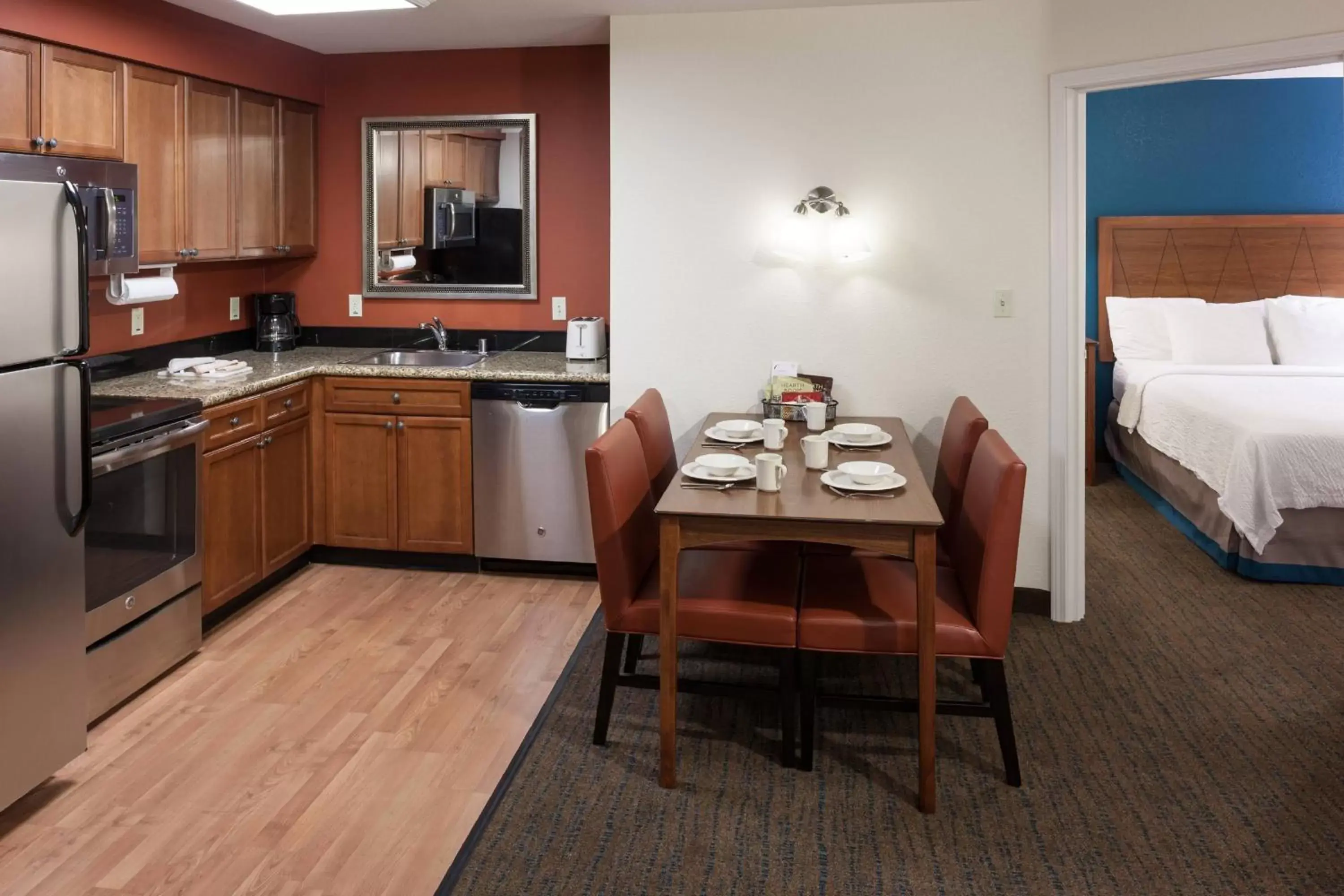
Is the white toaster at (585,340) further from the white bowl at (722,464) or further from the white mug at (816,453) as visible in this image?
the white mug at (816,453)

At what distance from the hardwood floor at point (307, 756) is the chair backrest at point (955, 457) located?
4.57 feet

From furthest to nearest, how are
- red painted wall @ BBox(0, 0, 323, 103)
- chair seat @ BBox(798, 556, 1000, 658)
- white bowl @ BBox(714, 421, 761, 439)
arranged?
white bowl @ BBox(714, 421, 761, 439)
red painted wall @ BBox(0, 0, 323, 103)
chair seat @ BBox(798, 556, 1000, 658)

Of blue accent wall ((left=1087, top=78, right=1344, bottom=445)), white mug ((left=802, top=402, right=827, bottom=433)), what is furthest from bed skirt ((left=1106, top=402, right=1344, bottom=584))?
white mug ((left=802, top=402, right=827, bottom=433))

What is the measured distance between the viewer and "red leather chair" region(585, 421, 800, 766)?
2801 mm

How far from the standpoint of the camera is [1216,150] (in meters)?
6.63

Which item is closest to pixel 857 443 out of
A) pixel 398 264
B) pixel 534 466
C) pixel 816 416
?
pixel 816 416

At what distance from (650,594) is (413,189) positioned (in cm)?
281

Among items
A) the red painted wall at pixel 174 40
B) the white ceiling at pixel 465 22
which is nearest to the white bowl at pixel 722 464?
the white ceiling at pixel 465 22

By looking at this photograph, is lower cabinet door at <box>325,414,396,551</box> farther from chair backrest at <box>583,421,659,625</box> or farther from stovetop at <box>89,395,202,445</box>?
chair backrest at <box>583,421,659,625</box>

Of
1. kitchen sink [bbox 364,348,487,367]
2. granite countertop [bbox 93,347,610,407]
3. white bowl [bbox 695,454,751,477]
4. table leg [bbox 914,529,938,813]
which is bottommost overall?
table leg [bbox 914,529,938,813]

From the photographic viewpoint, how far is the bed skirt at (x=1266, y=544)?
445cm

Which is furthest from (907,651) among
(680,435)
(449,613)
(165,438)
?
(165,438)

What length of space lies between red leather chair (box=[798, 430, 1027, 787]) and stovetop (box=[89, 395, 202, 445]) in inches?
80.4

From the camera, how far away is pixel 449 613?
13.6 feet
